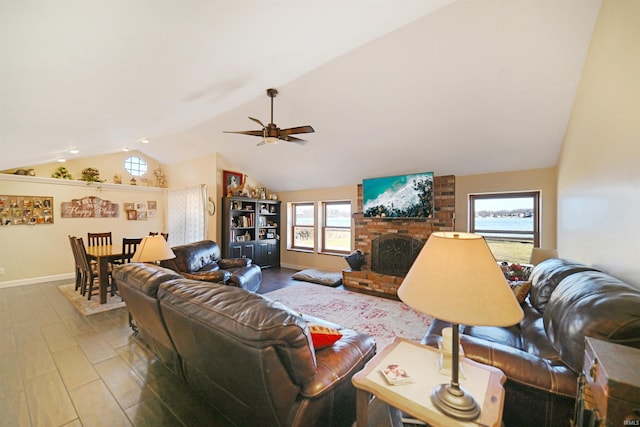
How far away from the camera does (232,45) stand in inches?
68.5

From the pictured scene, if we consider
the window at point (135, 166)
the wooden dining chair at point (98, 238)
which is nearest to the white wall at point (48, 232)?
the window at point (135, 166)

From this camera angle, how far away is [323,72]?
3.02 metres

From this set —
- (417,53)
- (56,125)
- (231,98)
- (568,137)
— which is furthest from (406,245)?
(56,125)

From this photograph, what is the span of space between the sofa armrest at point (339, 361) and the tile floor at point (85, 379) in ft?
2.87

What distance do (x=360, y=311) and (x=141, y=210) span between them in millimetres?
5933

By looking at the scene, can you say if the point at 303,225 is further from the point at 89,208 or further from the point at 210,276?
the point at 89,208

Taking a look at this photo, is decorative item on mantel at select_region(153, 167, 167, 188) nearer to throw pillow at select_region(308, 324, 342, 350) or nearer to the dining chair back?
the dining chair back

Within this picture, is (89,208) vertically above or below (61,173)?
below

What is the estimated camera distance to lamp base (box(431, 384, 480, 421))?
35.6 inches

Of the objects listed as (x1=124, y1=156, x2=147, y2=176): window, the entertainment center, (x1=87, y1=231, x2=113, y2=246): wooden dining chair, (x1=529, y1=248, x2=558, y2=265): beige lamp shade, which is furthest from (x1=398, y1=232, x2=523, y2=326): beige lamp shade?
(x1=124, y1=156, x2=147, y2=176): window

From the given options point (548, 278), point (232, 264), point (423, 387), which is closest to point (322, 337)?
point (423, 387)

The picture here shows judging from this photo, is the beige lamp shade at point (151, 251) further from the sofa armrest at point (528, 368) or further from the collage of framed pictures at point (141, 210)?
the collage of framed pictures at point (141, 210)

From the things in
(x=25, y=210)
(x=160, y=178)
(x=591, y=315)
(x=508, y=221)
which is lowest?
(x=591, y=315)

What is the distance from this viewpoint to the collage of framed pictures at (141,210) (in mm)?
5955
